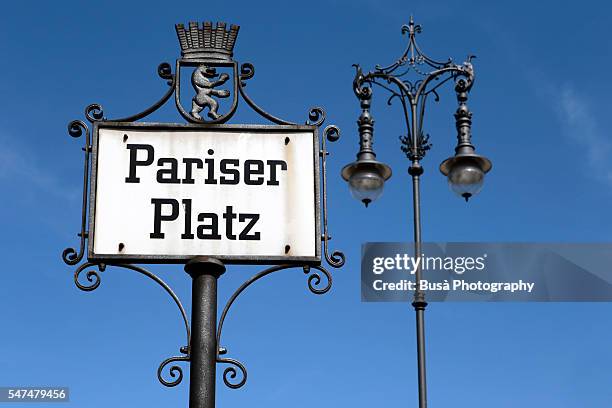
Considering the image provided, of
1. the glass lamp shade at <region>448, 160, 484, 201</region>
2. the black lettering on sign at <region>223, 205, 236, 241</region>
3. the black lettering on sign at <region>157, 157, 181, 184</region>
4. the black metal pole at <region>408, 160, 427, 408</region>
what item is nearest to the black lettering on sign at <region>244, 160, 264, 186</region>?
the black lettering on sign at <region>223, 205, 236, 241</region>

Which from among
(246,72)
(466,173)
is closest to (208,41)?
(246,72)

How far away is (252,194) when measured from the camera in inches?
318

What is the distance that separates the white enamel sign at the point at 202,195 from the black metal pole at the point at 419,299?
2.37 metres

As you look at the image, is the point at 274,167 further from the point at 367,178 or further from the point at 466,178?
the point at 466,178

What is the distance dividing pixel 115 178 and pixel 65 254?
739 millimetres

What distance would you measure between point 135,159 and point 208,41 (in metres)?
1.30

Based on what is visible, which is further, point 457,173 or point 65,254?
point 457,173

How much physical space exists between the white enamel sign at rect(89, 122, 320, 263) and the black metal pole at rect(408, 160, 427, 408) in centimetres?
237

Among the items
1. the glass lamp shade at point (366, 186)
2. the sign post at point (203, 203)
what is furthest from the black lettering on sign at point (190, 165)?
the glass lamp shade at point (366, 186)

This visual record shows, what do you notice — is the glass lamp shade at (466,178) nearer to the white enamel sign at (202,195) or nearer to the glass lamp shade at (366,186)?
the glass lamp shade at (366,186)

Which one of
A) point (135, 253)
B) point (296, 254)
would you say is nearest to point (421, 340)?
point (296, 254)

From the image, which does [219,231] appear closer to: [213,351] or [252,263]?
[252,263]

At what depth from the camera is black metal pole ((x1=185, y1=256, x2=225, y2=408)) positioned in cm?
751

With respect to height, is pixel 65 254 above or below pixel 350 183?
below
